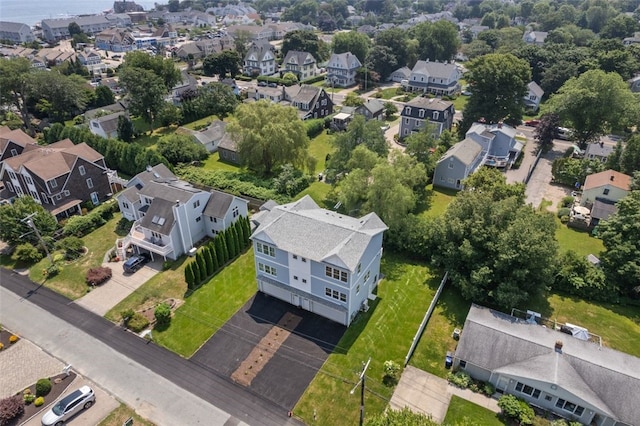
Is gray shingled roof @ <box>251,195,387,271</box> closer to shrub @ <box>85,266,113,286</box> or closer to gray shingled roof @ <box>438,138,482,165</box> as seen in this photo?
shrub @ <box>85,266,113,286</box>

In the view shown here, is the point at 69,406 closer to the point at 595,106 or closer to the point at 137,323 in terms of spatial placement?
the point at 137,323

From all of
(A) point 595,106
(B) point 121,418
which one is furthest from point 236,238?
(A) point 595,106

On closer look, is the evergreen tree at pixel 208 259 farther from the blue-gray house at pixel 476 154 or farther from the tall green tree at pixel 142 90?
the tall green tree at pixel 142 90

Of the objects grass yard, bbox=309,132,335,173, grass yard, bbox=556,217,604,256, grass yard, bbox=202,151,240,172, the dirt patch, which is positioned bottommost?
the dirt patch

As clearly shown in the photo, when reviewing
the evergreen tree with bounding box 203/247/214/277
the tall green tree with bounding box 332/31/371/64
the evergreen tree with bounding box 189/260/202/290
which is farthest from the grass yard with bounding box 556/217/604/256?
the tall green tree with bounding box 332/31/371/64

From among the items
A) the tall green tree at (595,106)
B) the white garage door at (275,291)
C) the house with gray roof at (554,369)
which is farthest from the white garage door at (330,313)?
the tall green tree at (595,106)

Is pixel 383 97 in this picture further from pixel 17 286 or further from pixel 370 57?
pixel 17 286
